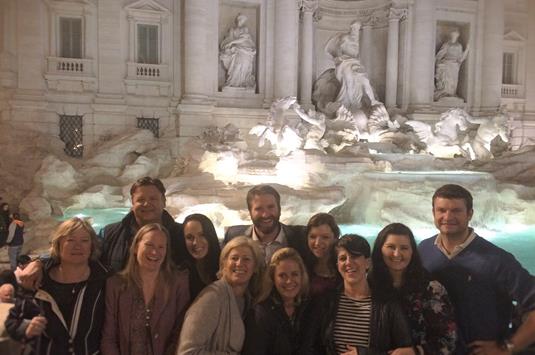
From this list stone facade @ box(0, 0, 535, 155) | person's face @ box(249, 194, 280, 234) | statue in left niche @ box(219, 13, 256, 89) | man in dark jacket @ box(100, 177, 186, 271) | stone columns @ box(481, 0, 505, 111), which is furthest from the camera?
stone columns @ box(481, 0, 505, 111)

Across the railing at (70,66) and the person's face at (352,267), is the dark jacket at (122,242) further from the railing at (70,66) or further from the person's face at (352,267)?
the railing at (70,66)

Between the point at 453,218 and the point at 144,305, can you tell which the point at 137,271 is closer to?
the point at 144,305

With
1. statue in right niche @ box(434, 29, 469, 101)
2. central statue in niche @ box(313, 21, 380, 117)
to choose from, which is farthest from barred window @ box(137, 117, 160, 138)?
statue in right niche @ box(434, 29, 469, 101)

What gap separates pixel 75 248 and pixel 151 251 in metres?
0.44

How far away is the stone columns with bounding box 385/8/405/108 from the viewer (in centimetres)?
1838

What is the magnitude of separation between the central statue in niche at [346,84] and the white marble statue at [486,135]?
352 centimetres

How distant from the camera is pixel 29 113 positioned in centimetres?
1533

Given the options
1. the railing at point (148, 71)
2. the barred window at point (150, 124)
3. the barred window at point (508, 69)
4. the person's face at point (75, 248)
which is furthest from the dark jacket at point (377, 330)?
the barred window at point (508, 69)

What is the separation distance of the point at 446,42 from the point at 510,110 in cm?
415

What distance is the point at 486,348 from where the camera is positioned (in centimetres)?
263

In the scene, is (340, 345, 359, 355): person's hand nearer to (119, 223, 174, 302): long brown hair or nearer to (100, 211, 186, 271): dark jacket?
(119, 223, 174, 302): long brown hair

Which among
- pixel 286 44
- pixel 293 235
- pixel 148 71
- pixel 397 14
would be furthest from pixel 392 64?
pixel 293 235

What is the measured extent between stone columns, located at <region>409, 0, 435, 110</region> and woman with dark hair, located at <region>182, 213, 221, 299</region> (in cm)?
1626

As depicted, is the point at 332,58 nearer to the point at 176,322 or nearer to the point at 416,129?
the point at 416,129
